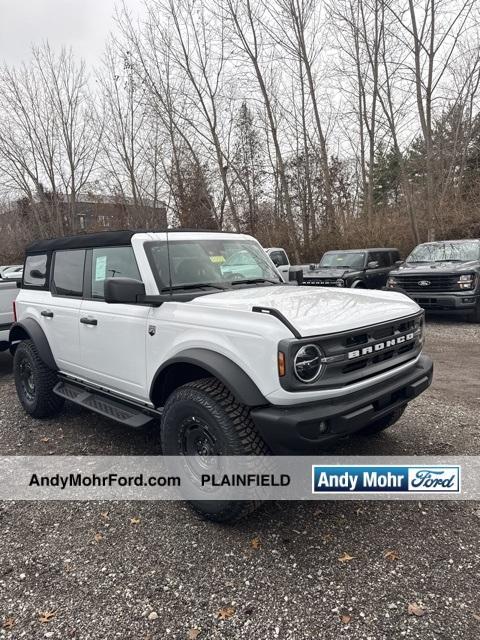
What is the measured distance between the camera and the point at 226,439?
2.51 metres

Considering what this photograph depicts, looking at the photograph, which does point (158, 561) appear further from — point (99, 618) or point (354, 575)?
point (354, 575)

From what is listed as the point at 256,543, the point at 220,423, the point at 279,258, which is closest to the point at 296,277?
the point at 220,423

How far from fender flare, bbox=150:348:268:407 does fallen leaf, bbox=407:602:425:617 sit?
1.19 metres

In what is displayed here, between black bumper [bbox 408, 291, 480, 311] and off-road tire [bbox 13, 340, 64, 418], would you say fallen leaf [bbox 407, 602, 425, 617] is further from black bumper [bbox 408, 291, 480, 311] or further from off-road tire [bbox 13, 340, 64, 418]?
black bumper [bbox 408, 291, 480, 311]

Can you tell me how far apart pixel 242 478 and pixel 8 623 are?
133cm

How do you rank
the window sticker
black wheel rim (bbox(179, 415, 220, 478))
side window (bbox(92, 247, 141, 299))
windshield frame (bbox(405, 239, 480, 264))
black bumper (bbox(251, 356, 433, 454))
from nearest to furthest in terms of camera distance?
black bumper (bbox(251, 356, 433, 454)) → black wheel rim (bbox(179, 415, 220, 478)) → side window (bbox(92, 247, 141, 299)) → the window sticker → windshield frame (bbox(405, 239, 480, 264))

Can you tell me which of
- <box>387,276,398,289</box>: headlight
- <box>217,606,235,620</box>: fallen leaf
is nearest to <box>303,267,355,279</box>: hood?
<box>387,276,398,289</box>: headlight

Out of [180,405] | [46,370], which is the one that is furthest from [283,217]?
[180,405]

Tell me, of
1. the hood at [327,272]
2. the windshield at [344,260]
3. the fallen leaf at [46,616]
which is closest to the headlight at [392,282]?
the hood at [327,272]

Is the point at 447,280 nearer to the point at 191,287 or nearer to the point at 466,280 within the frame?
the point at 466,280

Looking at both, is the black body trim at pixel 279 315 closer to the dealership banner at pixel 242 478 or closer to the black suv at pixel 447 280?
the dealership banner at pixel 242 478

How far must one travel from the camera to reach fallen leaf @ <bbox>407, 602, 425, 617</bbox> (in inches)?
81.1

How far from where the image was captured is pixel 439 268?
9422 mm

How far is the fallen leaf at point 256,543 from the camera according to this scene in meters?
2.58
